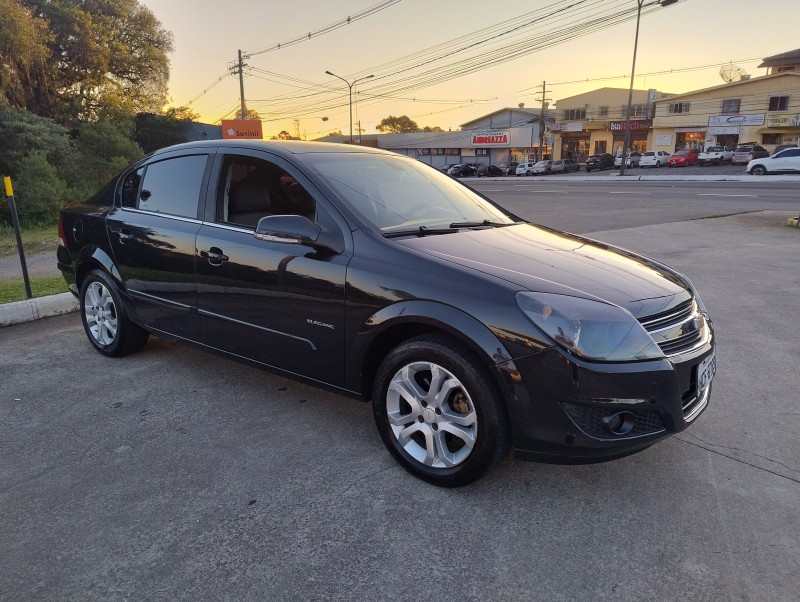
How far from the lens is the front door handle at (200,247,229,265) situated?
11.7ft

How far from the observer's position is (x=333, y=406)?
12.3 ft

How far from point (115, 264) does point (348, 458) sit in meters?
2.51

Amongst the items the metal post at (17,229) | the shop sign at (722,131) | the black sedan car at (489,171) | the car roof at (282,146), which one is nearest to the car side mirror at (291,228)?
the car roof at (282,146)

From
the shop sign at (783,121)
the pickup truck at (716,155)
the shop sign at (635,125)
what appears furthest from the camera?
the shop sign at (635,125)

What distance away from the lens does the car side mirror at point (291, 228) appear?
3.06 m

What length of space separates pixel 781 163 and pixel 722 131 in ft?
69.7

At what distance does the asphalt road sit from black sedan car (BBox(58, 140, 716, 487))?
330mm

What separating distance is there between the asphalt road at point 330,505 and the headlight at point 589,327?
76 cm

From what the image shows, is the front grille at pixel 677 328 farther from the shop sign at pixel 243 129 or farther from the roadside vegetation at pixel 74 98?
the shop sign at pixel 243 129

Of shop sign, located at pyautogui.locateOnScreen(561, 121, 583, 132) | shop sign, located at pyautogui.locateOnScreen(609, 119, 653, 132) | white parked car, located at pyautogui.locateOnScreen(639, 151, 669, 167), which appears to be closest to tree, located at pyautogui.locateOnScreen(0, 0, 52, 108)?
white parked car, located at pyautogui.locateOnScreen(639, 151, 669, 167)

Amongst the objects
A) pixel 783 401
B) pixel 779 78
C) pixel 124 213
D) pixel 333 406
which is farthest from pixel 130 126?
pixel 779 78

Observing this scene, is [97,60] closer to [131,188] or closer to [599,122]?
[131,188]

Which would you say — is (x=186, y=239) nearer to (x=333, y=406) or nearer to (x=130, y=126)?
(x=333, y=406)

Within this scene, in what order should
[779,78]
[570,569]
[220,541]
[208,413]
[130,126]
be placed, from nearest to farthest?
[570,569], [220,541], [208,413], [130,126], [779,78]
